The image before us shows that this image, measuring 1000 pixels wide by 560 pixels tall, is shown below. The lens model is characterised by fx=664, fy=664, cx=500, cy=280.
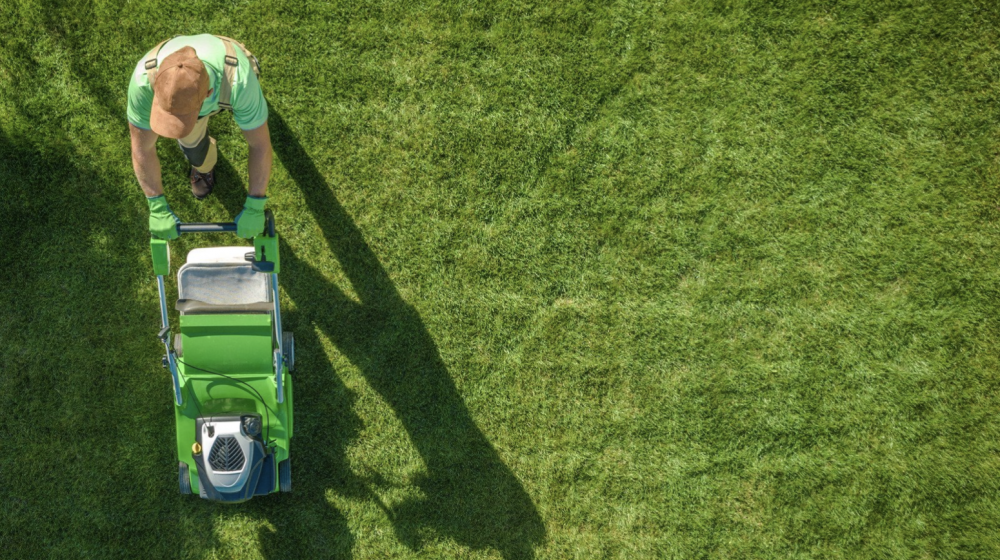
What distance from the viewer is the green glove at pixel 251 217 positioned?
4.48 meters

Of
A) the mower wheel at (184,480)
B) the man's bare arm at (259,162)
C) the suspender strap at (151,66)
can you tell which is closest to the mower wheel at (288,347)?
the mower wheel at (184,480)

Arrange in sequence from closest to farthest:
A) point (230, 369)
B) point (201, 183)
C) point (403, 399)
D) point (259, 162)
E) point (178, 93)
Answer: point (178, 93)
point (259, 162)
point (230, 369)
point (201, 183)
point (403, 399)

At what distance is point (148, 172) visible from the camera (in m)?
4.40

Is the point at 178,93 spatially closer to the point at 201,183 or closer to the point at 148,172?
the point at 148,172

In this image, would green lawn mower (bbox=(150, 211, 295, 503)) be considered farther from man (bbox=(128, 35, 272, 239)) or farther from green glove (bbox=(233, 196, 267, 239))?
man (bbox=(128, 35, 272, 239))

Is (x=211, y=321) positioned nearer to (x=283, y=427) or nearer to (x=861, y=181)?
(x=283, y=427)

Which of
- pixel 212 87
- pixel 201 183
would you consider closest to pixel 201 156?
pixel 201 183

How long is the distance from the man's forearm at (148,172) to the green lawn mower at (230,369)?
0.34 m

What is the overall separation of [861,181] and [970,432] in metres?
2.32

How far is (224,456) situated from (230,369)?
61 centimetres

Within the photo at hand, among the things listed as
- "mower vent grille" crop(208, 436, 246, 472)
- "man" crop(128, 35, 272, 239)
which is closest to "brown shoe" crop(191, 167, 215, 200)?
"man" crop(128, 35, 272, 239)

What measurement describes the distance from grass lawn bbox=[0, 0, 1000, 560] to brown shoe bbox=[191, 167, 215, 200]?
0.48ft

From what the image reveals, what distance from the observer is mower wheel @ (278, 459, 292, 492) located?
519 centimetres

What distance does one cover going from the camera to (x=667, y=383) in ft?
18.3
